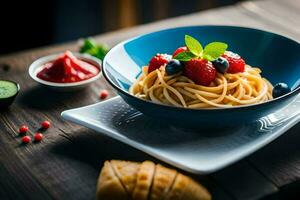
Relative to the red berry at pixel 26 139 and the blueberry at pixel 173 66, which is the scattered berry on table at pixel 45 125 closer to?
the red berry at pixel 26 139

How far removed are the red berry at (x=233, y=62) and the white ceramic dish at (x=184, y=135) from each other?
0.17 metres

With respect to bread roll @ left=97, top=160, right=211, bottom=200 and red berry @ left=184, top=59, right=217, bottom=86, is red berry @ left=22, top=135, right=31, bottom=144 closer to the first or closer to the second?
bread roll @ left=97, top=160, right=211, bottom=200

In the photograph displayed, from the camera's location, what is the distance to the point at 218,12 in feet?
8.73

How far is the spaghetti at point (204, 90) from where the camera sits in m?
1.64

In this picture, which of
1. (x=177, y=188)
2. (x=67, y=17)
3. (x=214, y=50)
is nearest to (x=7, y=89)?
(x=214, y=50)

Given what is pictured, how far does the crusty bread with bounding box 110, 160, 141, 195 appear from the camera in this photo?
52.0 inches

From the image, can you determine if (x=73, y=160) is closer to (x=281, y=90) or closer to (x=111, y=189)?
(x=111, y=189)

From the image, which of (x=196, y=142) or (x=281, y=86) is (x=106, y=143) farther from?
(x=281, y=86)

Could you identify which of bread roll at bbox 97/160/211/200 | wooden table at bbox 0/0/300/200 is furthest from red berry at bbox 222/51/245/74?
bread roll at bbox 97/160/211/200

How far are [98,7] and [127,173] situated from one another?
97.4 inches

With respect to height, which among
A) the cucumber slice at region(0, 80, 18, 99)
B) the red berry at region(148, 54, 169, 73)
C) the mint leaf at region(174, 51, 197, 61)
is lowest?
the cucumber slice at region(0, 80, 18, 99)

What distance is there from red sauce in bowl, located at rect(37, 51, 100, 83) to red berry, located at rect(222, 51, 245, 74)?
525 millimetres

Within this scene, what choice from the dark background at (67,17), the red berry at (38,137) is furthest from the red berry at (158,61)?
the dark background at (67,17)

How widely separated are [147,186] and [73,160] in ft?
1.05
